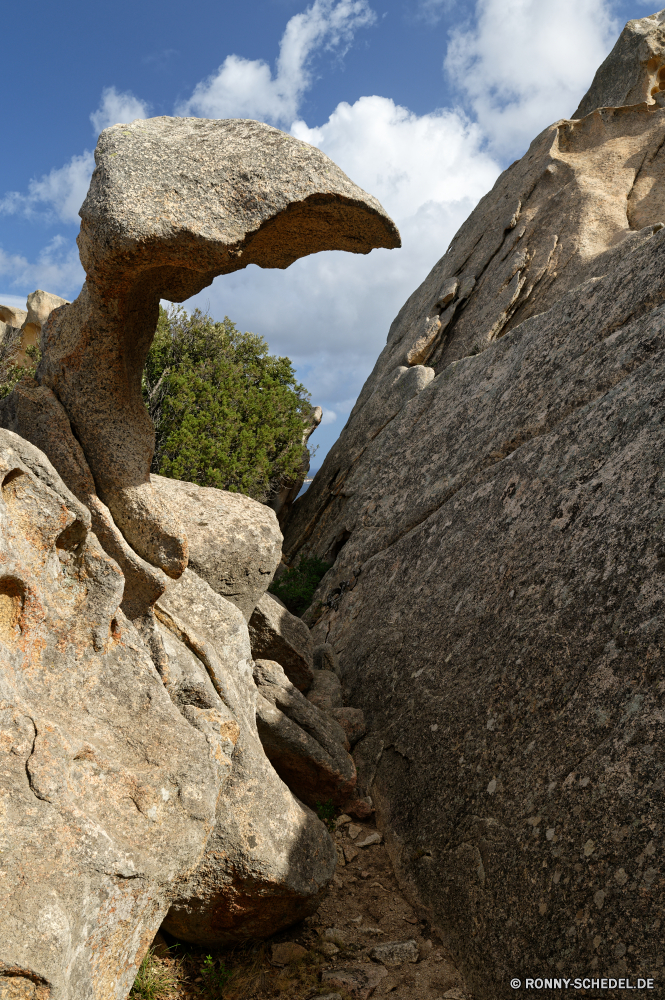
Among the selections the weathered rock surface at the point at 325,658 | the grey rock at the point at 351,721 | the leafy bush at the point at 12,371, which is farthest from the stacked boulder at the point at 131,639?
the leafy bush at the point at 12,371

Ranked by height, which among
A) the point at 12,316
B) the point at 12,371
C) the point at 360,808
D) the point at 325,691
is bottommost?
the point at 360,808

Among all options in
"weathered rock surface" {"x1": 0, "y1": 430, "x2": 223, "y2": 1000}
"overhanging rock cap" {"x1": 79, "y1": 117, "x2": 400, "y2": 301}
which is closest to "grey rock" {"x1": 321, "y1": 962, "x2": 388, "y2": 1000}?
"weathered rock surface" {"x1": 0, "y1": 430, "x2": 223, "y2": 1000}

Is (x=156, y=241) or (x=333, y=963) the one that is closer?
(x=156, y=241)

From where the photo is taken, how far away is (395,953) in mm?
6250

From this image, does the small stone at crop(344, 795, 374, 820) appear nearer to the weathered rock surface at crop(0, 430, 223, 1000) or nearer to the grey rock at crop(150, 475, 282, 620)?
the grey rock at crop(150, 475, 282, 620)

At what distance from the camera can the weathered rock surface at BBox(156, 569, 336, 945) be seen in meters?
6.11

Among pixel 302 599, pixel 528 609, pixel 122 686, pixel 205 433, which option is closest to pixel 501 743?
pixel 528 609

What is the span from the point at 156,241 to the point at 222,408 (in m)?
13.0

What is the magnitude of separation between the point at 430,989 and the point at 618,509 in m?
4.68

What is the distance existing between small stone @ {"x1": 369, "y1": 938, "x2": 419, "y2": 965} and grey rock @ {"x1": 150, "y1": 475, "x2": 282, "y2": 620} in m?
4.07

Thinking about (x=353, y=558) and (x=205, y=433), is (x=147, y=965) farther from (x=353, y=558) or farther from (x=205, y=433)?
(x=205, y=433)

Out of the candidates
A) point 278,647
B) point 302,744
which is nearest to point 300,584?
point 278,647

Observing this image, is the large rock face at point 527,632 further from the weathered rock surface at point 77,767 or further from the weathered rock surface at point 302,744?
the weathered rock surface at point 77,767

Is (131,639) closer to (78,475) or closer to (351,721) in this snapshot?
(78,475)
